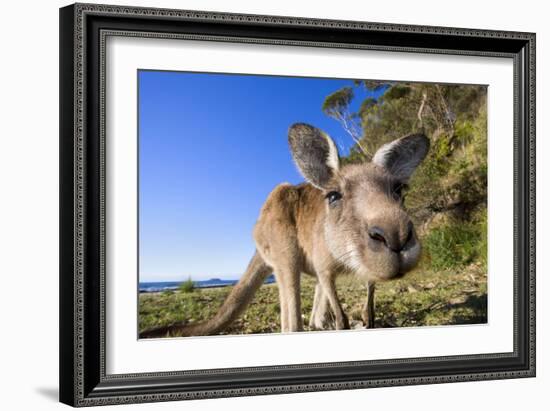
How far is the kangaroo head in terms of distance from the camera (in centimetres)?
562

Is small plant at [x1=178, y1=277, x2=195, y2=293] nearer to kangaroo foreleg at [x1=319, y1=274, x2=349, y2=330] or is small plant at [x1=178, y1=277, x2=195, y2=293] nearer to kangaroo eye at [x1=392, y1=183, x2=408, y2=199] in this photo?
kangaroo foreleg at [x1=319, y1=274, x2=349, y2=330]

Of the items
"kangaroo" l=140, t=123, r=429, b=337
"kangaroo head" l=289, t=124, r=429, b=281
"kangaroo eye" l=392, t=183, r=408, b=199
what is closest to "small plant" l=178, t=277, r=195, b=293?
"kangaroo" l=140, t=123, r=429, b=337

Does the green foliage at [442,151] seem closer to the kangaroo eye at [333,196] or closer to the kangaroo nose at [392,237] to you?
the kangaroo nose at [392,237]

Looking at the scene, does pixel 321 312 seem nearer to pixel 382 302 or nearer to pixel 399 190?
pixel 382 302

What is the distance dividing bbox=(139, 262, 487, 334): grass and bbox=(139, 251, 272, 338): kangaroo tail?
34mm

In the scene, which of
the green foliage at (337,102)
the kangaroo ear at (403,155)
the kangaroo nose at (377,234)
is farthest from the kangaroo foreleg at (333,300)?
the green foliage at (337,102)

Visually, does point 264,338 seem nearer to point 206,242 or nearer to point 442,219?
point 206,242

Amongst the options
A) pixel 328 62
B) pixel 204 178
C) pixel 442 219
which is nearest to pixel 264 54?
pixel 328 62

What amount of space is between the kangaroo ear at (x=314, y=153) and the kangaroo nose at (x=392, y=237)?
410mm

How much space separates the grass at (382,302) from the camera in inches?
206

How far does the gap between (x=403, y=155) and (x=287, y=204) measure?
82 centimetres

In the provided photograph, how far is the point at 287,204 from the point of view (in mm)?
5520

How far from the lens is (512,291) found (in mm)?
6004

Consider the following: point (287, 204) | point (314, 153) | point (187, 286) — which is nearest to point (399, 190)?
point (314, 153)
